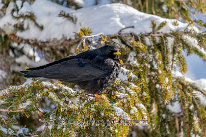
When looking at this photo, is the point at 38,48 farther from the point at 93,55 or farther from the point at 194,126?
the point at 194,126

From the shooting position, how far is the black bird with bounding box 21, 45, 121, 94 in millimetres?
1652

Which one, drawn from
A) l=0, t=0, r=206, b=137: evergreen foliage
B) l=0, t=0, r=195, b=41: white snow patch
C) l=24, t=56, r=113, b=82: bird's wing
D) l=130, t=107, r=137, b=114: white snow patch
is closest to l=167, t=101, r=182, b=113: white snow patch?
l=0, t=0, r=206, b=137: evergreen foliage

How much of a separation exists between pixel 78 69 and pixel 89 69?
88mm

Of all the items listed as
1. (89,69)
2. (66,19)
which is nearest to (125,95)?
(89,69)

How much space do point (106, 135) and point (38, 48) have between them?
6.71 ft

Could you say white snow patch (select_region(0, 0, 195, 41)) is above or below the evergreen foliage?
above

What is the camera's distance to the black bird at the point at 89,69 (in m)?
1.65

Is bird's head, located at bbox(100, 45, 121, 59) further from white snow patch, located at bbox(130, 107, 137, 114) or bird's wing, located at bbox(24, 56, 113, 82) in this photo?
white snow patch, located at bbox(130, 107, 137, 114)

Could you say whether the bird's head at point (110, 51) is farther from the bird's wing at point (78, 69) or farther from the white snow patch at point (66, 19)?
the white snow patch at point (66, 19)

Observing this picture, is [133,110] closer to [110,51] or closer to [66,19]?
[110,51]

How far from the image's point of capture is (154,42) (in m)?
2.37

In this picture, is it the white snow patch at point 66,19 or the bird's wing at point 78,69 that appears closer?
the bird's wing at point 78,69

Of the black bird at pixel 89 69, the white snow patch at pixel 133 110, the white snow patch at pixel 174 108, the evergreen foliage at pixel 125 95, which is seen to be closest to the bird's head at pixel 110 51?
the black bird at pixel 89 69

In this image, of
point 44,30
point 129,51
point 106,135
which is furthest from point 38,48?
point 106,135
